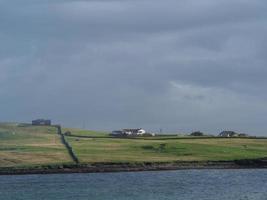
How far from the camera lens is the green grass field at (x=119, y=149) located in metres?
146

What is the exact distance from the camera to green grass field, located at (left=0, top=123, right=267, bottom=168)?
146 meters

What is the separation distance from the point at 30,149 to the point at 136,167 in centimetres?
2977

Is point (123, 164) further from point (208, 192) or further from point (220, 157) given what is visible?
point (208, 192)

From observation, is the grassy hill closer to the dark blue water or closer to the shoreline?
the shoreline

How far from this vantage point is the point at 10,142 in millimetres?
175875

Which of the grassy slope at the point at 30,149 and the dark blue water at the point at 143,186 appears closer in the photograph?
the dark blue water at the point at 143,186

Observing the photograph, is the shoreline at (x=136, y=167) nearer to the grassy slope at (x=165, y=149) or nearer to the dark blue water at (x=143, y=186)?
the grassy slope at (x=165, y=149)

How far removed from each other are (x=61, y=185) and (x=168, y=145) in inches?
2483

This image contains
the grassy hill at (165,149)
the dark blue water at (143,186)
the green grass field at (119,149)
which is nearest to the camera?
the dark blue water at (143,186)

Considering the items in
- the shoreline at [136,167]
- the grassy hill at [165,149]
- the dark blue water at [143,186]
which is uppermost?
the grassy hill at [165,149]

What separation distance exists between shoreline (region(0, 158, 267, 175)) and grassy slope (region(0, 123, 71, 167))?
167 inches

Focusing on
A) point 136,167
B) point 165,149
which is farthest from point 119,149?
point 136,167

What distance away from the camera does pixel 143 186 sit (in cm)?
9894

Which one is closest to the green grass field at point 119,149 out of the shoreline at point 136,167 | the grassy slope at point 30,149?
the grassy slope at point 30,149
